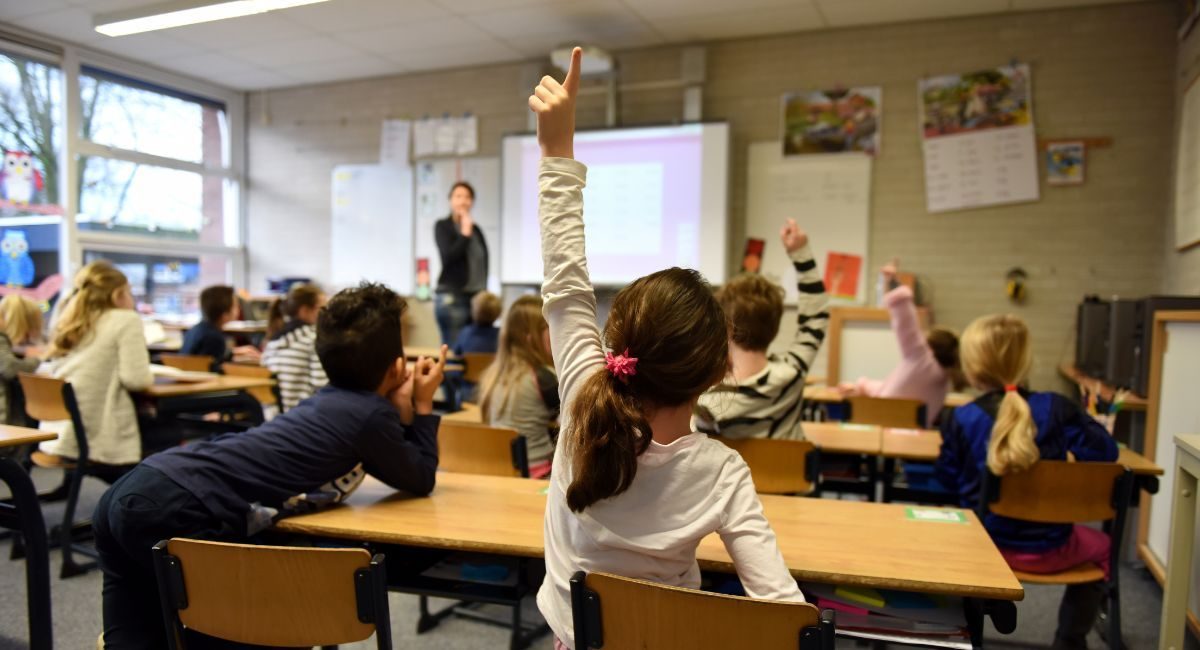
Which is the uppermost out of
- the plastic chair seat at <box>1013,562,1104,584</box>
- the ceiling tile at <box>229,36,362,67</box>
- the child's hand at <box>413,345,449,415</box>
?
the ceiling tile at <box>229,36,362,67</box>

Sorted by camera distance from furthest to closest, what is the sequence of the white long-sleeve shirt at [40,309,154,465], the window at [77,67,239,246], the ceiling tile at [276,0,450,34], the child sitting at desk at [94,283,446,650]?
the window at [77,67,239,246] < the ceiling tile at [276,0,450,34] < the white long-sleeve shirt at [40,309,154,465] < the child sitting at desk at [94,283,446,650]

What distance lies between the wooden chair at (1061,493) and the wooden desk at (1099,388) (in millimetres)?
1091

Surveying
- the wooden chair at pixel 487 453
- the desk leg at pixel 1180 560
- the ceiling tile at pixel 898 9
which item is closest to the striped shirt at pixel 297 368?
the wooden chair at pixel 487 453

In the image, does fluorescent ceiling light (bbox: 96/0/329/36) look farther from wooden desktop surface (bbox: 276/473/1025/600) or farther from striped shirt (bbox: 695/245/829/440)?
wooden desktop surface (bbox: 276/473/1025/600)

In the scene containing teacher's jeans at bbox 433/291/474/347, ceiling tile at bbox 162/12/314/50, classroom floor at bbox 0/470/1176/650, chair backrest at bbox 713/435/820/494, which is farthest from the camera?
teacher's jeans at bbox 433/291/474/347

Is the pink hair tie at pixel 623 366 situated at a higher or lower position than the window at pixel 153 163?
lower

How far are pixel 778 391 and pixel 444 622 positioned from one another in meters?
1.35

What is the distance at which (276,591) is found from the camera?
1.19 m

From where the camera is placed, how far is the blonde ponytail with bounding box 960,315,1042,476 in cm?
199

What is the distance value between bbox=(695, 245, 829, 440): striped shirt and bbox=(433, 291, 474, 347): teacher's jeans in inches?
153

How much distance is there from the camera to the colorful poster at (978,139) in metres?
4.87

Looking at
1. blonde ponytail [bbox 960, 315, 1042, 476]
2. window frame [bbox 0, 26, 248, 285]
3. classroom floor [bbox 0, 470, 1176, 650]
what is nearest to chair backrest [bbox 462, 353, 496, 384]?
classroom floor [bbox 0, 470, 1176, 650]

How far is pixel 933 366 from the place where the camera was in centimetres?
337

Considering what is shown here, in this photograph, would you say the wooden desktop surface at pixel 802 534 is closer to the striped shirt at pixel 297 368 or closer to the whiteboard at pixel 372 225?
the striped shirt at pixel 297 368
